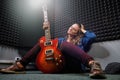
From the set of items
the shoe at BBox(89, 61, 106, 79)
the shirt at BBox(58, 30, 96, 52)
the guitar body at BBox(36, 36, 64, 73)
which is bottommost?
the shoe at BBox(89, 61, 106, 79)

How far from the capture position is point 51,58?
177 centimetres

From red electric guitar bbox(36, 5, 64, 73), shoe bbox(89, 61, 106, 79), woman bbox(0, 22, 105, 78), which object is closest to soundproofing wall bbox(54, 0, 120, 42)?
woman bbox(0, 22, 105, 78)

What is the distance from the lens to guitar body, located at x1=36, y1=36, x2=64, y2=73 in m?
1.79

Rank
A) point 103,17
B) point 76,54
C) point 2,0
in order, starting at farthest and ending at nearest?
1. point 2,0
2. point 103,17
3. point 76,54

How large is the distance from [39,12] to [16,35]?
690 mm

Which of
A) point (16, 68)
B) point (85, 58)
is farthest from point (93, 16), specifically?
point (16, 68)

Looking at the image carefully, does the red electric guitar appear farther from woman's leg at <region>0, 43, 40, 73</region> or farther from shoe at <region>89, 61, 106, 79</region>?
shoe at <region>89, 61, 106, 79</region>

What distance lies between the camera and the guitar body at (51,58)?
179 centimetres

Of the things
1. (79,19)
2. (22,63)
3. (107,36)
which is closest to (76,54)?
(22,63)

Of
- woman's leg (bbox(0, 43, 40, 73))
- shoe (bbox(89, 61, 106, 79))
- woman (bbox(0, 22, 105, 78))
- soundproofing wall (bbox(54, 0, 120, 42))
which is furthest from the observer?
soundproofing wall (bbox(54, 0, 120, 42))

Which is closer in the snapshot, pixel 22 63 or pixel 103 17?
pixel 22 63

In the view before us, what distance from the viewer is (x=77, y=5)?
3.02m

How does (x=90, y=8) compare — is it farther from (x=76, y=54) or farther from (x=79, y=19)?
(x=76, y=54)

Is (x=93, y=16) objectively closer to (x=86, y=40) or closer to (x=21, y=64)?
(x=86, y=40)
